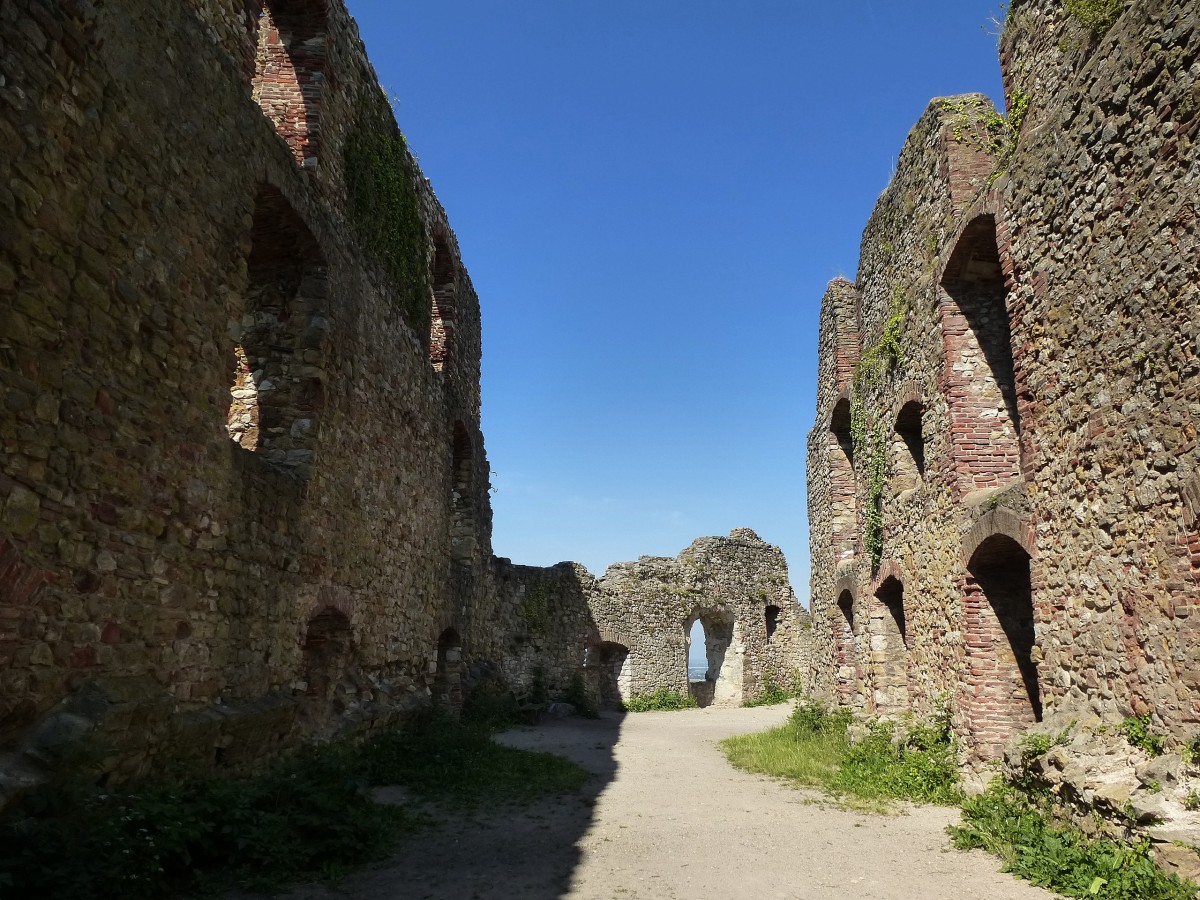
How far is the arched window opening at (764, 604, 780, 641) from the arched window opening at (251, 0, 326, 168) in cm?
1719

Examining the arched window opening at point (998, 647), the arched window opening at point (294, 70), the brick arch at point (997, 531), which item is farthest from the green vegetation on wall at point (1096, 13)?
the arched window opening at point (294, 70)

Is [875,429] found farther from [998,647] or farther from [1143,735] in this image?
[1143,735]

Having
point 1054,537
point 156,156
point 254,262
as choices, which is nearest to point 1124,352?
point 1054,537

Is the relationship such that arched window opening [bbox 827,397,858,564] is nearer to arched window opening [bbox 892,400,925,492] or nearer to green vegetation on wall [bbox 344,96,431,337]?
arched window opening [bbox 892,400,925,492]

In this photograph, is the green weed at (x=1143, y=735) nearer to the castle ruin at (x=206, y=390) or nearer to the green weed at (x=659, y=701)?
the castle ruin at (x=206, y=390)

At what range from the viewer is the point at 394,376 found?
10211mm

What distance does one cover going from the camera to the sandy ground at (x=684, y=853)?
5.05 meters

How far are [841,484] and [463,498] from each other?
6.22 metres

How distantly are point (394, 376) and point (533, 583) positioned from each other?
9.02m

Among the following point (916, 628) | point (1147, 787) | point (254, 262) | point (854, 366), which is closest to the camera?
point (1147, 787)

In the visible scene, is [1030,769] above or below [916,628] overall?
below

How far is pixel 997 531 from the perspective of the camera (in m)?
7.16

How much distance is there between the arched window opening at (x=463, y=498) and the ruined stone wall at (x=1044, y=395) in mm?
6239

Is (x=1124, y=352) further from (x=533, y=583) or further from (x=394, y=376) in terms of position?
(x=533, y=583)
